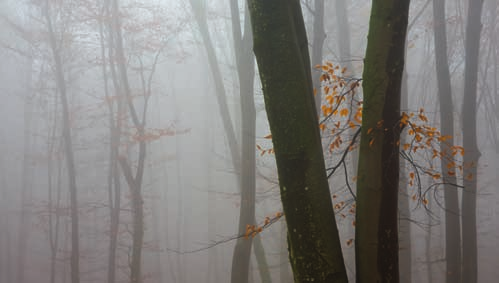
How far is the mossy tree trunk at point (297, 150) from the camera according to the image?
1990 millimetres

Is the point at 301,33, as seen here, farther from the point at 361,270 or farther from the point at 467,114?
the point at 467,114

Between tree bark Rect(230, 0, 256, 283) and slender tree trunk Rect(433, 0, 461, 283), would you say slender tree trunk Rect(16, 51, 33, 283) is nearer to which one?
tree bark Rect(230, 0, 256, 283)

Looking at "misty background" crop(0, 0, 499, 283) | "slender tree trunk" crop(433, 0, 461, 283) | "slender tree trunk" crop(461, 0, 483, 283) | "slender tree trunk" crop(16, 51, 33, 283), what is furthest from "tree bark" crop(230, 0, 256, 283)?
"slender tree trunk" crop(16, 51, 33, 283)

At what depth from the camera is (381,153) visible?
2152 millimetres

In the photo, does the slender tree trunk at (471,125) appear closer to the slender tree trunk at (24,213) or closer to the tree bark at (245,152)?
the tree bark at (245,152)

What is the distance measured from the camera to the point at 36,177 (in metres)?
20.4

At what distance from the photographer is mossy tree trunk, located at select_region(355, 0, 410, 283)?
6.87 ft

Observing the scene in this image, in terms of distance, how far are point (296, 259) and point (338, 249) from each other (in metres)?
0.22

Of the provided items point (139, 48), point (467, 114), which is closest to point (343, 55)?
point (467, 114)

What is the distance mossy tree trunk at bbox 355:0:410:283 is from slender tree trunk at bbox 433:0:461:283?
5261 mm

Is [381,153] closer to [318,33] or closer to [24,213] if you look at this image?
[318,33]

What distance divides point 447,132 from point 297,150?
600 centimetres

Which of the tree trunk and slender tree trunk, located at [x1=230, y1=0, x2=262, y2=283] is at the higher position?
the tree trunk

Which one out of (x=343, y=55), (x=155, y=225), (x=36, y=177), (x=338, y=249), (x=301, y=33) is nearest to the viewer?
(x=338, y=249)
